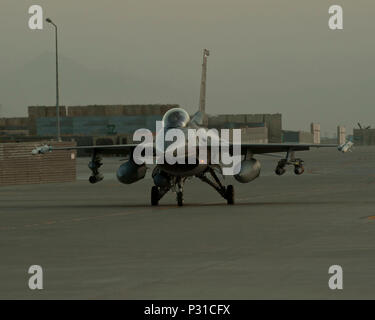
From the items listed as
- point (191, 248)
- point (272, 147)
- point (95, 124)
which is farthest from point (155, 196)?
point (95, 124)

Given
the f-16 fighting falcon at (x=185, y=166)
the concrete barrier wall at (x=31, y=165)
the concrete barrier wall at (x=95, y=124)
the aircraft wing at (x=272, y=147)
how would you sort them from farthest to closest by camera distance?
the concrete barrier wall at (x=95, y=124), the concrete barrier wall at (x=31, y=165), the aircraft wing at (x=272, y=147), the f-16 fighting falcon at (x=185, y=166)

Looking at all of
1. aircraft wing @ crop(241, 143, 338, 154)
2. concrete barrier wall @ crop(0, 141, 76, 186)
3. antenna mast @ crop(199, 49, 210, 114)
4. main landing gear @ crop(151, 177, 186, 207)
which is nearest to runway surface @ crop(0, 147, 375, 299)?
main landing gear @ crop(151, 177, 186, 207)

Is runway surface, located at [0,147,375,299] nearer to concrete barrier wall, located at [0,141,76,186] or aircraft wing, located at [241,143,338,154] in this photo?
aircraft wing, located at [241,143,338,154]

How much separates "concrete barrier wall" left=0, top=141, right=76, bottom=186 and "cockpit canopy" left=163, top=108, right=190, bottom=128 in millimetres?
25297

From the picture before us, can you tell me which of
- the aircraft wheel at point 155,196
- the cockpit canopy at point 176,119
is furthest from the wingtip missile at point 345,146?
the aircraft wheel at point 155,196

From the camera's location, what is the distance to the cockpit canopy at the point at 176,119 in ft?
104

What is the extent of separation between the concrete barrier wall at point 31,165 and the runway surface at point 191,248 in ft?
65.1

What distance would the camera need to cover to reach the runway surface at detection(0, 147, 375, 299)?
14195 millimetres

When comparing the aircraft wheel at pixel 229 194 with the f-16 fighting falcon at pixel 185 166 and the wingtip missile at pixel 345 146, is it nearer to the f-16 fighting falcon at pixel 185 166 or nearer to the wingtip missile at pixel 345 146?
the f-16 fighting falcon at pixel 185 166

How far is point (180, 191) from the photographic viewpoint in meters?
33.9

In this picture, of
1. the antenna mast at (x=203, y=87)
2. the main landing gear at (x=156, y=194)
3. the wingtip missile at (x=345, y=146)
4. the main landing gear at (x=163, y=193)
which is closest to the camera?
the wingtip missile at (x=345, y=146)

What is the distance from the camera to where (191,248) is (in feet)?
64.7

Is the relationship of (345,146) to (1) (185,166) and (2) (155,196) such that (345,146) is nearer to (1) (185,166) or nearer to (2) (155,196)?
(1) (185,166)
